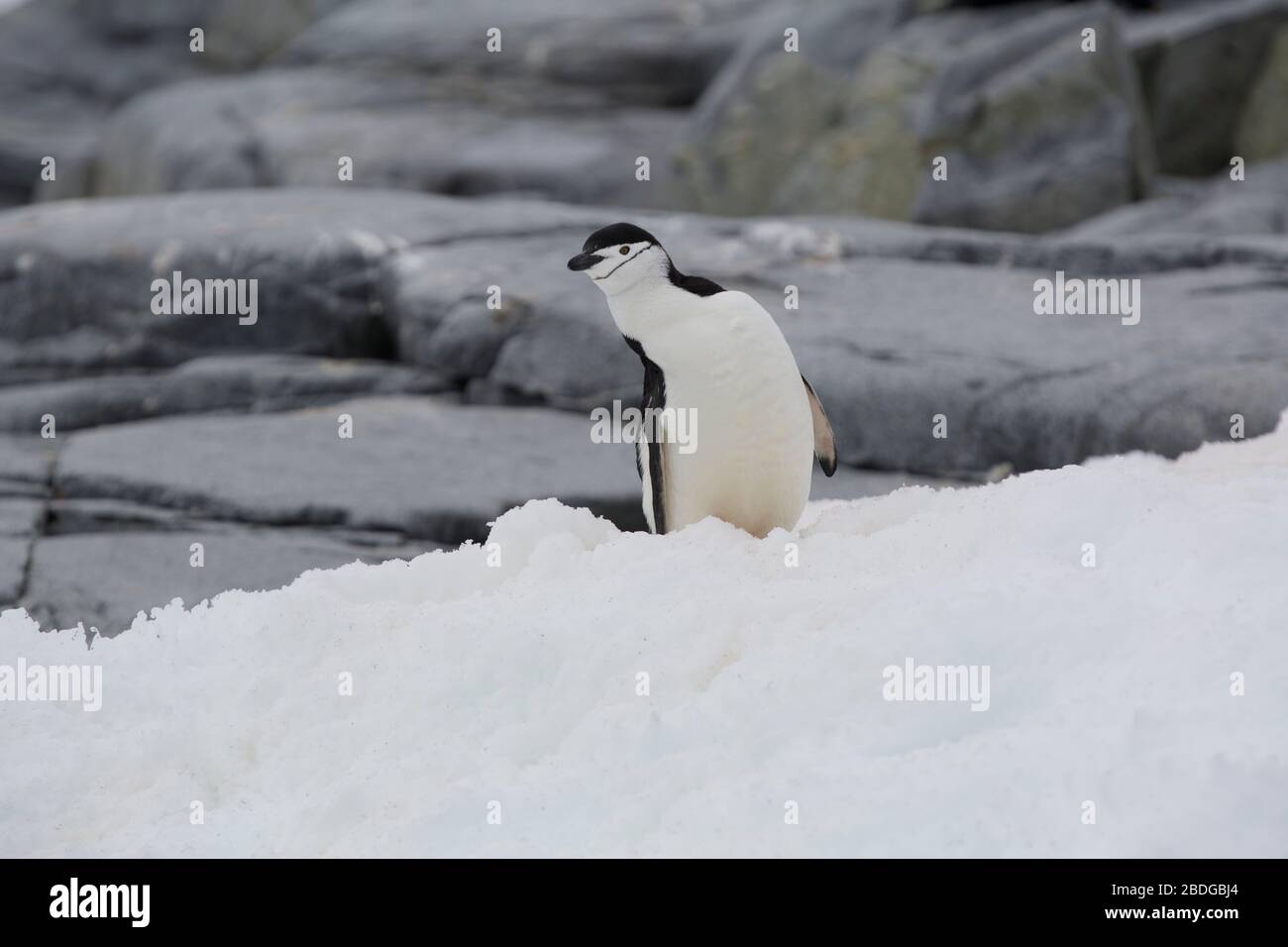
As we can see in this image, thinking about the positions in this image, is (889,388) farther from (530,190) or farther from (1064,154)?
(530,190)

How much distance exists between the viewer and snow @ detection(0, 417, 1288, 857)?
2.13 meters

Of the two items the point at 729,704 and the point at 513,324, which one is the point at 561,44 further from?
the point at 729,704

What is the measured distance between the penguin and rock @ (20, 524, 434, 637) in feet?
4.65

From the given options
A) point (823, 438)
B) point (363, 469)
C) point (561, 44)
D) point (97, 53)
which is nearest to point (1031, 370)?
point (823, 438)

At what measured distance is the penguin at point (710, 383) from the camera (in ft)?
10.4

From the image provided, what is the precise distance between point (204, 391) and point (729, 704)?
4.30m

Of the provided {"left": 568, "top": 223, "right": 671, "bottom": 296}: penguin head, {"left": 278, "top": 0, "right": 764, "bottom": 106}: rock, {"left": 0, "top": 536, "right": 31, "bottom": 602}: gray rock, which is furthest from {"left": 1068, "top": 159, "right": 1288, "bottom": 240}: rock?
{"left": 0, "top": 536, "right": 31, "bottom": 602}: gray rock

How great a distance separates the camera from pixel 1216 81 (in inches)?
457

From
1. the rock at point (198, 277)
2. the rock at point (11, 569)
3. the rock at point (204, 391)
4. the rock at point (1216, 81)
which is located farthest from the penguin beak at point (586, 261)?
the rock at point (1216, 81)

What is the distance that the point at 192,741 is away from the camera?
8.78ft

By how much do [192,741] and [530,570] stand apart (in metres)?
0.85

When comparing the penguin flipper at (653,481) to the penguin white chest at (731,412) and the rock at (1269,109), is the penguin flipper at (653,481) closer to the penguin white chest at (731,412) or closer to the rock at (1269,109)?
the penguin white chest at (731,412)

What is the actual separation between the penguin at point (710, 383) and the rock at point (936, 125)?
24.3 feet
